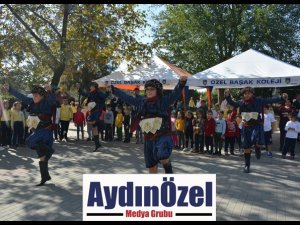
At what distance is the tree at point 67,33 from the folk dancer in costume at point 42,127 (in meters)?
8.61

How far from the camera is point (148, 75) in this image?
619 inches

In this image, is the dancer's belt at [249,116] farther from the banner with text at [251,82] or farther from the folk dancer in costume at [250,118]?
the banner with text at [251,82]

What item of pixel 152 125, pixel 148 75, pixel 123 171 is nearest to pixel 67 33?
pixel 148 75

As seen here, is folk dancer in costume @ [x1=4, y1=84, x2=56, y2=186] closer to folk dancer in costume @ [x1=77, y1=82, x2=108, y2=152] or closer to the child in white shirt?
folk dancer in costume @ [x1=77, y1=82, x2=108, y2=152]

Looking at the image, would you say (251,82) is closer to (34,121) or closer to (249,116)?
(249,116)

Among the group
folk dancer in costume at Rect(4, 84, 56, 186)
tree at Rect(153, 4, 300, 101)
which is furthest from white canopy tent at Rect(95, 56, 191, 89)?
tree at Rect(153, 4, 300, 101)

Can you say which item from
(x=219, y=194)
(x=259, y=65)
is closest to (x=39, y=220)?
(x=219, y=194)

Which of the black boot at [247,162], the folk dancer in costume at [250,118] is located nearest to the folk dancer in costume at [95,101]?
the folk dancer in costume at [250,118]

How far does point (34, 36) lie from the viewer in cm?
1579

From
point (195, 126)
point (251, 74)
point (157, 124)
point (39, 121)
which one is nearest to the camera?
point (157, 124)

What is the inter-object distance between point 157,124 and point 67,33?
39.9ft

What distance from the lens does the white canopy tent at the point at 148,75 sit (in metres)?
15.0

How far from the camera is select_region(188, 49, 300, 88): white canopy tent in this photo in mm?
12352

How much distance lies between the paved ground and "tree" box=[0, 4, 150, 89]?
5.00 meters
